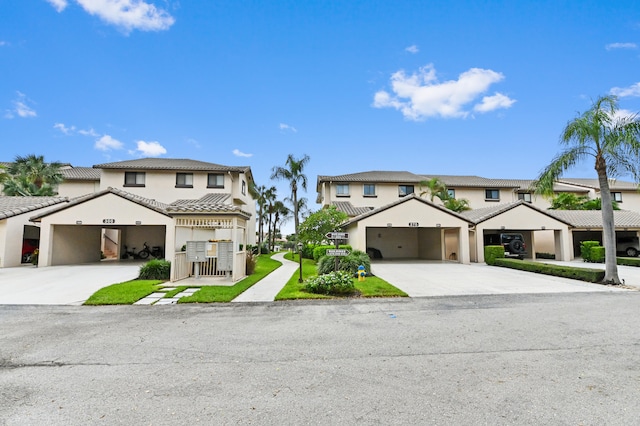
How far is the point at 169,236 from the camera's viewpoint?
1809 cm

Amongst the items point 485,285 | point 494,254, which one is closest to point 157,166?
point 485,285

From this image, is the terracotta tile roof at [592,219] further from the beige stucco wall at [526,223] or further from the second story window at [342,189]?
the second story window at [342,189]

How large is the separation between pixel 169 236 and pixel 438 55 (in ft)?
57.4

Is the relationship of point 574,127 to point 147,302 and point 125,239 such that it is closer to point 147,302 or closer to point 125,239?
point 147,302

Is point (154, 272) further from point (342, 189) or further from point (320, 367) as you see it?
point (342, 189)

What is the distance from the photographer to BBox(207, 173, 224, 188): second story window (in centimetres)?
2739

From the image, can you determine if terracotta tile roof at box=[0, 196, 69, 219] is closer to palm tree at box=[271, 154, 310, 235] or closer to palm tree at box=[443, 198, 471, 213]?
palm tree at box=[271, 154, 310, 235]

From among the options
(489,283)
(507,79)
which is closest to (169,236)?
(489,283)

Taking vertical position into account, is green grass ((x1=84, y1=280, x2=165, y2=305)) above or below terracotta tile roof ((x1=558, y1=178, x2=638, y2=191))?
below

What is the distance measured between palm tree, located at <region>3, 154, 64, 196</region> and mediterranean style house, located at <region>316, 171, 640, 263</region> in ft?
78.4

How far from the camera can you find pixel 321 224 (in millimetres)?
22391

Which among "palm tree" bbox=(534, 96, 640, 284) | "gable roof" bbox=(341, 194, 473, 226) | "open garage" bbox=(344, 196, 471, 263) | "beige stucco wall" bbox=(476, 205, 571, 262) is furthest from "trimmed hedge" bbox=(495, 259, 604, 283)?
"gable roof" bbox=(341, 194, 473, 226)

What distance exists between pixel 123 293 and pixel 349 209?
70.5 feet

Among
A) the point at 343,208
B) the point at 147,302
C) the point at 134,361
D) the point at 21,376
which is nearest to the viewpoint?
the point at 21,376
